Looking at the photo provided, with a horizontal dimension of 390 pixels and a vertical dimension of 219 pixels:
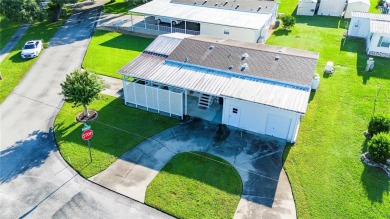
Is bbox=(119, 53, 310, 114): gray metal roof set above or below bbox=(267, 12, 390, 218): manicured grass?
above

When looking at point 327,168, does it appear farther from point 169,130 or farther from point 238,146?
point 169,130

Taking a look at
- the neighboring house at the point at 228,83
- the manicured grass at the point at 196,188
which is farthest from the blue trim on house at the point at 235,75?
the manicured grass at the point at 196,188

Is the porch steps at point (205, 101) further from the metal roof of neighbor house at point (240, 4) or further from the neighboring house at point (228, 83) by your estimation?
the metal roof of neighbor house at point (240, 4)

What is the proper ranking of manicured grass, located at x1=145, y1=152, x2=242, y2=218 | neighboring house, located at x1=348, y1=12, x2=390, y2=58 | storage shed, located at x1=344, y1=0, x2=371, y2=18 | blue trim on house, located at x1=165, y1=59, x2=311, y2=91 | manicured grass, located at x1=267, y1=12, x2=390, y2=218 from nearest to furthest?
manicured grass, located at x1=145, y1=152, x2=242, y2=218
manicured grass, located at x1=267, y1=12, x2=390, y2=218
blue trim on house, located at x1=165, y1=59, x2=311, y2=91
neighboring house, located at x1=348, y1=12, x2=390, y2=58
storage shed, located at x1=344, y1=0, x2=371, y2=18

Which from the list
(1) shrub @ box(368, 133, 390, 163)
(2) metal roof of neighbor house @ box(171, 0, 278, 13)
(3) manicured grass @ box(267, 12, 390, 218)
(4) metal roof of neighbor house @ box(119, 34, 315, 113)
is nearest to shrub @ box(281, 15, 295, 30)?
(2) metal roof of neighbor house @ box(171, 0, 278, 13)

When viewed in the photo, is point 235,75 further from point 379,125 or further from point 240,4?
point 240,4

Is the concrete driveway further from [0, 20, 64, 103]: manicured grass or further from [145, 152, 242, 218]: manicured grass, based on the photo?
[0, 20, 64, 103]: manicured grass

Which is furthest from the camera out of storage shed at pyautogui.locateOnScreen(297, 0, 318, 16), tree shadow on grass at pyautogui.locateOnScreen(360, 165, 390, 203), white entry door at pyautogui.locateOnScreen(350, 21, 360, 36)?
storage shed at pyautogui.locateOnScreen(297, 0, 318, 16)

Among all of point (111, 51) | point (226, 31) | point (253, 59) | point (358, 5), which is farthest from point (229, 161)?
point (358, 5)

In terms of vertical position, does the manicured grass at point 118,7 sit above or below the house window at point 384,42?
below
